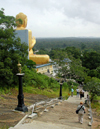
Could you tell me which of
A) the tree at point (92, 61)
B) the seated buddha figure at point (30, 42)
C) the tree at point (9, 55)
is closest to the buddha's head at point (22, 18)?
the seated buddha figure at point (30, 42)

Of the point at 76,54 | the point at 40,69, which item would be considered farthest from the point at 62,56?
the point at 76,54

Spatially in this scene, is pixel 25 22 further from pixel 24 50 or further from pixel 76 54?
pixel 76 54

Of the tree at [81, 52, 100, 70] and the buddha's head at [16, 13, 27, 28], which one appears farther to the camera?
the tree at [81, 52, 100, 70]

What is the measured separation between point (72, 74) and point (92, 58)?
1431cm

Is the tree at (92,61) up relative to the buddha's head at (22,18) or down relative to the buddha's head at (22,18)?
down

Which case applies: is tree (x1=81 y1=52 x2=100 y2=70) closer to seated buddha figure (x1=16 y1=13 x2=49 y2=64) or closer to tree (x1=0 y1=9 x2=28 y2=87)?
seated buddha figure (x1=16 y1=13 x2=49 y2=64)

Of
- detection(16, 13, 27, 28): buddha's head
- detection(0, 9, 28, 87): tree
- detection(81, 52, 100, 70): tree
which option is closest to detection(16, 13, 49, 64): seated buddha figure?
detection(16, 13, 27, 28): buddha's head

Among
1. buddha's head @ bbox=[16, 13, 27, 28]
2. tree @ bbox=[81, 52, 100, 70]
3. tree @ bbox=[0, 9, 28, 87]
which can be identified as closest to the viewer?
tree @ bbox=[0, 9, 28, 87]

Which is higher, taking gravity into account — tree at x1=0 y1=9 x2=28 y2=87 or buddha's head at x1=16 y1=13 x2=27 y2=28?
buddha's head at x1=16 y1=13 x2=27 y2=28

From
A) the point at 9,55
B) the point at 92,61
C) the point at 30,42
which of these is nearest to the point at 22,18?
the point at 30,42

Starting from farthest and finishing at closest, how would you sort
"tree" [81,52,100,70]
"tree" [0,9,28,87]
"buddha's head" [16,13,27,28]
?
1. "tree" [81,52,100,70]
2. "buddha's head" [16,13,27,28]
3. "tree" [0,9,28,87]

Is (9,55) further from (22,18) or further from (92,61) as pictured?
(92,61)

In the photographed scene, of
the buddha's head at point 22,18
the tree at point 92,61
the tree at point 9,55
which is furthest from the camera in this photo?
the tree at point 92,61

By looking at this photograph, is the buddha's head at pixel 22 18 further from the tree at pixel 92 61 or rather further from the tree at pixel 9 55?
the tree at pixel 92 61
